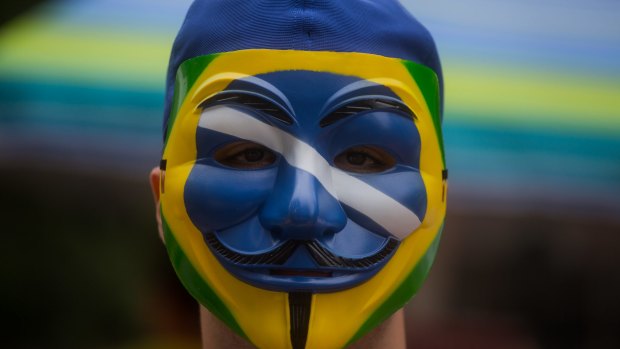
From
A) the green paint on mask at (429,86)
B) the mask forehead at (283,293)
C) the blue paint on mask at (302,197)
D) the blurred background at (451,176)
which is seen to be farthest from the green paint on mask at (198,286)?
the blurred background at (451,176)

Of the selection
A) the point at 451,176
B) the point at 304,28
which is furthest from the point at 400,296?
the point at 451,176

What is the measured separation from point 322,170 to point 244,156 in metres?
0.22

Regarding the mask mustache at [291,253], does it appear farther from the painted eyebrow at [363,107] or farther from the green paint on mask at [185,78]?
the green paint on mask at [185,78]

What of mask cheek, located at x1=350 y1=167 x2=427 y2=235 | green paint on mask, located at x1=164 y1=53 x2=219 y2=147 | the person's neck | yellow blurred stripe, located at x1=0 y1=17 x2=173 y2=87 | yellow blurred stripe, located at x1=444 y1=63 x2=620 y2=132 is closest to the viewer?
mask cheek, located at x1=350 y1=167 x2=427 y2=235

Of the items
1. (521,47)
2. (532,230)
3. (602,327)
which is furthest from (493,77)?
(602,327)

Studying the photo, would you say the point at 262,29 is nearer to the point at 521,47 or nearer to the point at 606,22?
the point at 521,47

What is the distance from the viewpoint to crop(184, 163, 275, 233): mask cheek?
80.9 inches

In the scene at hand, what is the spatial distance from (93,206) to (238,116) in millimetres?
3129

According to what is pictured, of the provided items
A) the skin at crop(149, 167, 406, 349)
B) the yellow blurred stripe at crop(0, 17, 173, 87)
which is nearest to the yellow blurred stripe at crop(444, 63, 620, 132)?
the yellow blurred stripe at crop(0, 17, 173, 87)

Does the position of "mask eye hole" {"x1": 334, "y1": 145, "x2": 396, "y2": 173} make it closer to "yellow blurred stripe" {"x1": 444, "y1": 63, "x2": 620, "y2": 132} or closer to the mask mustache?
the mask mustache

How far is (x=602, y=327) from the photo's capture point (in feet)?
16.6

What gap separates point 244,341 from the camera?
2328 mm

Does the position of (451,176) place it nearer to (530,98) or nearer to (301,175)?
(530,98)

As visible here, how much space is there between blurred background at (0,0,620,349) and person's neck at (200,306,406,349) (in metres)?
1.81
